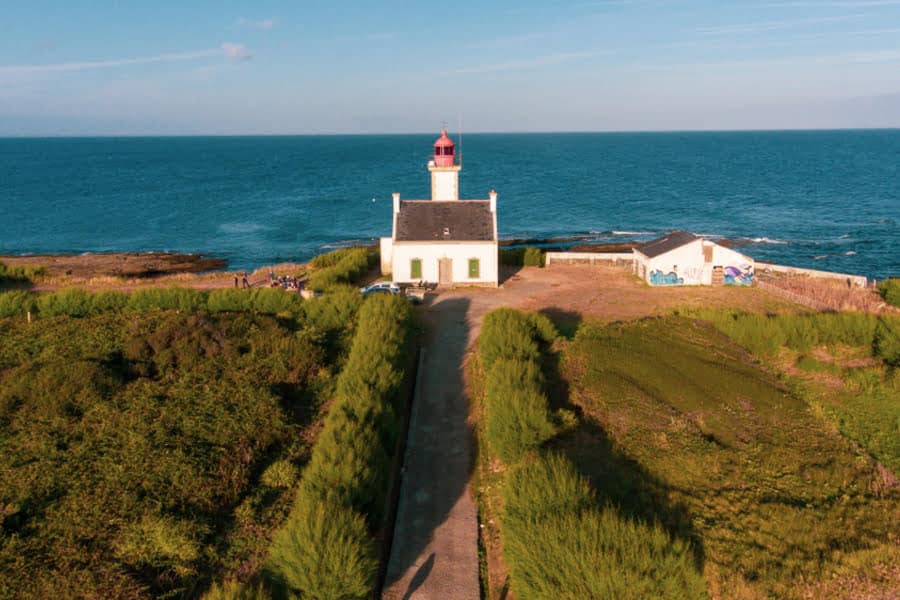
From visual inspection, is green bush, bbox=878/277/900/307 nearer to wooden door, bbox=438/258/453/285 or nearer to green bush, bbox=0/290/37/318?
wooden door, bbox=438/258/453/285

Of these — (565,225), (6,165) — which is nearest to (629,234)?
(565,225)

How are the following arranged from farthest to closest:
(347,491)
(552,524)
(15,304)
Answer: (15,304), (347,491), (552,524)

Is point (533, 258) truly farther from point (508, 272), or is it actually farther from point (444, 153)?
point (444, 153)

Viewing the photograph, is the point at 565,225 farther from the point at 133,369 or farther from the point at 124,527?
the point at 124,527

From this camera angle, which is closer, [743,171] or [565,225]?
[565,225]

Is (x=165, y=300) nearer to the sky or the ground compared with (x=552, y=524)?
nearer to the sky

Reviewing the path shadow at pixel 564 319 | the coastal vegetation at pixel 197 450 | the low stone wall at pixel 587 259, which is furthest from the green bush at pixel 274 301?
the low stone wall at pixel 587 259

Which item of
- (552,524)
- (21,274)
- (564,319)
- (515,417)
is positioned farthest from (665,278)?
(21,274)
